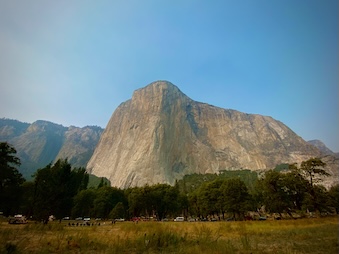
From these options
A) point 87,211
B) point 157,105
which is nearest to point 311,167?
point 87,211

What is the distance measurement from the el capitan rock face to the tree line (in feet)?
261

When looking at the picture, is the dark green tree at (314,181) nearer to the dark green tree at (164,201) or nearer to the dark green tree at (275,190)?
the dark green tree at (275,190)

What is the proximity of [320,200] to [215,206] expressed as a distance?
93.1ft

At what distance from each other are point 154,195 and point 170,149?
10696 centimetres

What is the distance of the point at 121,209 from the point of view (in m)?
57.1

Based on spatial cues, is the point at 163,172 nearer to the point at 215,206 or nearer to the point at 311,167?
the point at 215,206

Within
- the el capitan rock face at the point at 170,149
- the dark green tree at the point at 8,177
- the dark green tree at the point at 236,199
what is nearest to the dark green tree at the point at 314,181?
the dark green tree at the point at 236,199

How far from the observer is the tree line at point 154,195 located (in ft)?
96.2

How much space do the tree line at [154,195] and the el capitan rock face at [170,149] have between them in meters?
79.5

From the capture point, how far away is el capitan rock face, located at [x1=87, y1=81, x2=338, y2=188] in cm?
16150

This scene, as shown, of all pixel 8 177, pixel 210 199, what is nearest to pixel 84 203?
pixel 8 177

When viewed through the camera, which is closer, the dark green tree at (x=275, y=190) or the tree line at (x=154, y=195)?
the tree line at (x=154, y=195)

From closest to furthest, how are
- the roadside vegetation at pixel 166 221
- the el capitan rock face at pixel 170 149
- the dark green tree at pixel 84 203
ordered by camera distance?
the roadside vegetation at pixel 166 221
the dark green tree at pixel 84 203
the el capitan rock face at pixel 170 149

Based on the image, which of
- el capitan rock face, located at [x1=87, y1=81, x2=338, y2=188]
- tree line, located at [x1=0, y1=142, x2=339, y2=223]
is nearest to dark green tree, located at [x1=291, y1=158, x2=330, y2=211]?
tree line, located at [x1=0, y1=142, x2=339, y2=223]
